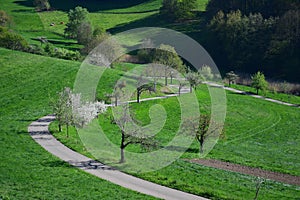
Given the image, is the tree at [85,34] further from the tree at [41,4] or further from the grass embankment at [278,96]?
the tree at [41,4]

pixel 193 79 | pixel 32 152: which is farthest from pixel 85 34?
pixel 32 152

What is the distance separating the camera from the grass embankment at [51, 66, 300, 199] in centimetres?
3622

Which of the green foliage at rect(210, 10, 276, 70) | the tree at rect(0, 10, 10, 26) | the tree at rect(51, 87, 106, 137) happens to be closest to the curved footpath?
the tree at rect(51, 87, 106, 137)

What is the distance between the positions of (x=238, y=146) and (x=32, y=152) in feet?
86.4

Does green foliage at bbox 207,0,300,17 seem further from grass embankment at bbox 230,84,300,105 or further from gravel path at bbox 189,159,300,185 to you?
gravel path at bbox 189,159,300,185

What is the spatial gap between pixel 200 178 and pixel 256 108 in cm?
4124

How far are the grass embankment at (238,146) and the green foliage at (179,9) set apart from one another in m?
82.4

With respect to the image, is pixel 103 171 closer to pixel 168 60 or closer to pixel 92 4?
pixel 168 60

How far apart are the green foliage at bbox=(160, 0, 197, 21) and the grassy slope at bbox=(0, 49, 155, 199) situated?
91430mm

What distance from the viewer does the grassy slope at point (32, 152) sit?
3219 centimetres

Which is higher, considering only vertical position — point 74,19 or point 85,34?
point 74,19

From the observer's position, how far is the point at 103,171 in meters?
37.6

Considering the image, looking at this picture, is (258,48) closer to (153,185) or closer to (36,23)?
(36,23)

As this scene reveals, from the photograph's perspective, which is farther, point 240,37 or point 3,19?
point 3,19
